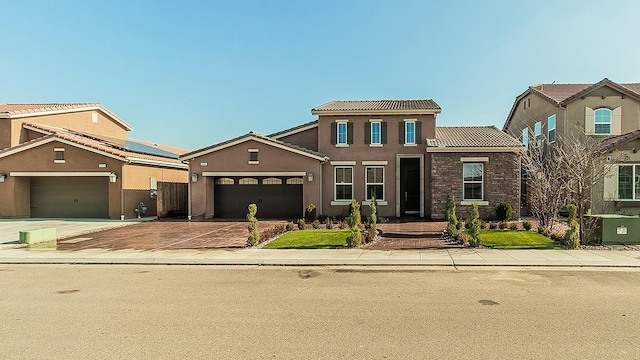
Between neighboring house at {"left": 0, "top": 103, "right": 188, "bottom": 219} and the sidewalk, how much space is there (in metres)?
10.4

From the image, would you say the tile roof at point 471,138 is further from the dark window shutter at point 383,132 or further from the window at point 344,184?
the window at point 344,184

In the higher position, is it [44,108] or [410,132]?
[44,108]

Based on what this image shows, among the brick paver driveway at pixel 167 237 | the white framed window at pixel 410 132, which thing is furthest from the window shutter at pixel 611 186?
the brick paver driveway at pixel 167 237

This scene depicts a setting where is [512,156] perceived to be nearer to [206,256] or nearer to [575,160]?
[575,160]

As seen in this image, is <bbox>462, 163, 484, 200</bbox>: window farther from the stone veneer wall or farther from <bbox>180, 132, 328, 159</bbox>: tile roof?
<bbox>180, 132, 328, 159</bbox>: tile roof

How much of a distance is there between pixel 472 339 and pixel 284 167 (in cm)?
1759

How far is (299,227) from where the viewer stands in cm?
1764

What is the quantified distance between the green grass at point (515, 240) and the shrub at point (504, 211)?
477 centimetres

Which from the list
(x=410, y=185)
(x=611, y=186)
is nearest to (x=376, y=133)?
(x=410, y=185)

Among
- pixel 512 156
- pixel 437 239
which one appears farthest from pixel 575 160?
pixel 512 156

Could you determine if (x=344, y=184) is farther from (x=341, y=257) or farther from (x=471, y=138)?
(x=341, y=257)

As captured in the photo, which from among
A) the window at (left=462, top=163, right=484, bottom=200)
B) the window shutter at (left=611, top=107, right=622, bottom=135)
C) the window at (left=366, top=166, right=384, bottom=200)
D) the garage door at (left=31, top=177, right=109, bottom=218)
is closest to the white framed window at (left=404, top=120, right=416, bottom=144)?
the window at (left=366, top=166, right=384, bottom=200)

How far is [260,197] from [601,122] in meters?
20.3

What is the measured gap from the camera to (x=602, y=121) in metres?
23.0
